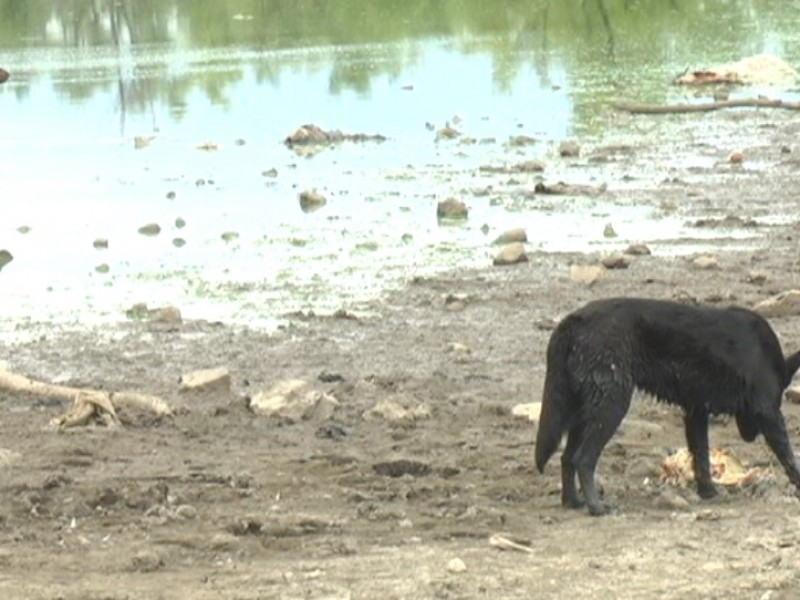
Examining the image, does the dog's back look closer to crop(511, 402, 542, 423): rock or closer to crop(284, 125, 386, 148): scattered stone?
crop(511, 402, 542, 423): rock

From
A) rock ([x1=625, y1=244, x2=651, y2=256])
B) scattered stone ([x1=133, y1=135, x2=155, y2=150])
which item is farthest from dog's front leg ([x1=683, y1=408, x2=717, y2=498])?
scattered stone ([x1=133, y1=135, x2=155, y2=150])

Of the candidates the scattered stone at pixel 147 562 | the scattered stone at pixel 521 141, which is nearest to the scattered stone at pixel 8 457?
the scattered stone at pixel 147 562

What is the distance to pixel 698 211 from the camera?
15289 millimetres

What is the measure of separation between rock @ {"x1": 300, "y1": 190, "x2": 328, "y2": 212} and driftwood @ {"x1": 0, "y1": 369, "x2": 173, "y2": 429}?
21.7 feet

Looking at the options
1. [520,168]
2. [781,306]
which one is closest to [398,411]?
[781,306]

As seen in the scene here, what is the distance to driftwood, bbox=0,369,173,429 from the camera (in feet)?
29.9

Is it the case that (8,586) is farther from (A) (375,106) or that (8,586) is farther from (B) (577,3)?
(B) (577,3)

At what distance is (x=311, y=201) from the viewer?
54.4 feet

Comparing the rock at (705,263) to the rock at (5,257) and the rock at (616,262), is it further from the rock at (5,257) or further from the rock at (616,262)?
the rock at (5,257)

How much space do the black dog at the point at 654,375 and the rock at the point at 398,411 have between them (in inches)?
57.2

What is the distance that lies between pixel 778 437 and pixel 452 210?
781 cm

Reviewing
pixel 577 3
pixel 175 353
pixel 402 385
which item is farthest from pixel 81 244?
pixel 577 3

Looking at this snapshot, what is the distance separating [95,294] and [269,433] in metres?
4.12

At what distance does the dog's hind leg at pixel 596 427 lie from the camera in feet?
24.6
